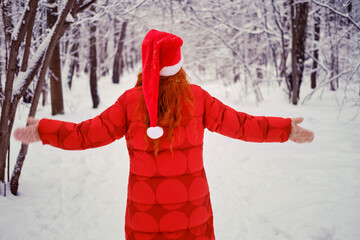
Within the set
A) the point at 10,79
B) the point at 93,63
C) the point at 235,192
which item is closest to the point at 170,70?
the point at 10,79

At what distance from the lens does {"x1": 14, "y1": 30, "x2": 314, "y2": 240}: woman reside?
1.37 m

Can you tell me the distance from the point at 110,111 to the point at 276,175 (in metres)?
2.91

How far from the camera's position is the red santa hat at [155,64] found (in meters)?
1.29

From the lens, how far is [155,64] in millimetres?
1316

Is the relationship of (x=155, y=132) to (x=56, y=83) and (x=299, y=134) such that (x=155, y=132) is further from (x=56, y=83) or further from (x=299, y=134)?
(x=56, y=83)

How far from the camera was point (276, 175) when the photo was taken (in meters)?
3.66

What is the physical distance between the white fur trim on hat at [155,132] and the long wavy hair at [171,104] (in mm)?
94

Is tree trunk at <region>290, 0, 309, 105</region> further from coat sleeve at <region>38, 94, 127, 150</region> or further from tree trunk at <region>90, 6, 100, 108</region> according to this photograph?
coat sleeve at <region>38, 94, 127, 150</region>

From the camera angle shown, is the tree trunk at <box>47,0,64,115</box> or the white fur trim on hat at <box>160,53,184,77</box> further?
the tree trunk at <box>47,0,64,115</box>

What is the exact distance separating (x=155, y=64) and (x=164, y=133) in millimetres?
347

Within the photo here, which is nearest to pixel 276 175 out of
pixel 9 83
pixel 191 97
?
pixel 191 97

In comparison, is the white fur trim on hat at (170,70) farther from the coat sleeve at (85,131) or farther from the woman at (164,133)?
the coat sleeve at (85,131)

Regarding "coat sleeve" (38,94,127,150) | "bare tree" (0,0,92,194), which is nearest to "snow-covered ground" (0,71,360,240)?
"bare tree" (0,0,92,194)

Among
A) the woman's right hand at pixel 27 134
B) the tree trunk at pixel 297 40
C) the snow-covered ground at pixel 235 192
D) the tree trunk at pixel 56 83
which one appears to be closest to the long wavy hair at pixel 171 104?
the woman's right hand at pixel 27 134
